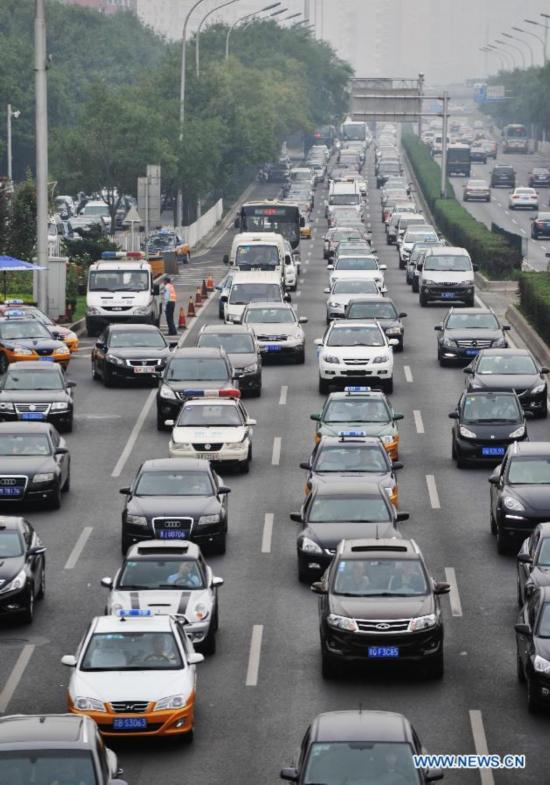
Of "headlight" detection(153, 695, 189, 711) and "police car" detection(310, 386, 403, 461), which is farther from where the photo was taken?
"police car" detection(310, 386, 403, 461)

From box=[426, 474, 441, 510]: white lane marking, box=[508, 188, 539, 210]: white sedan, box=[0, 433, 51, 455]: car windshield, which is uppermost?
box=[0, 433, 51, 455]: car windshield

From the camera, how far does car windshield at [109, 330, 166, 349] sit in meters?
47.5

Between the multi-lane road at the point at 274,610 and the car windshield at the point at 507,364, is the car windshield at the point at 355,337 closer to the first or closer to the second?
the multi-lane road at the point at 274,610

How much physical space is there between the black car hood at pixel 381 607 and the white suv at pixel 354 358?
69.5 ft

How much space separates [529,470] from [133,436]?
39.9 feet

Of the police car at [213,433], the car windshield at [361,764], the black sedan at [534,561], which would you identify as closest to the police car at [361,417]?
the police car at [213,433]

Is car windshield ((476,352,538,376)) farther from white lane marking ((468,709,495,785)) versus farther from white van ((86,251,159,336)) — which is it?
white lane marking ((468,709,495,785))

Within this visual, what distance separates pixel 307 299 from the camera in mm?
67000

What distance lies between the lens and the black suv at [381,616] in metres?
24.0

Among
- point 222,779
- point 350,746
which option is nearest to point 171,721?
point 222,779

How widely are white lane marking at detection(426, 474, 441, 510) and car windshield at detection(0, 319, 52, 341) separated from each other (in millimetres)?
14764

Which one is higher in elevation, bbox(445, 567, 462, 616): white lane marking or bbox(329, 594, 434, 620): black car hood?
bbox(329, 594, 434, 620): black car hood

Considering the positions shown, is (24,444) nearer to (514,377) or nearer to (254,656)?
(254,656)

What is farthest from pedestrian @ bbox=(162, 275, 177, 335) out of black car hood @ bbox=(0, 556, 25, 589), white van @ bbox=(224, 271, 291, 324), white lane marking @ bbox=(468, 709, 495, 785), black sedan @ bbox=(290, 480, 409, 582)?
white lane marking @ bbox=(468, 709, 495, 785)
